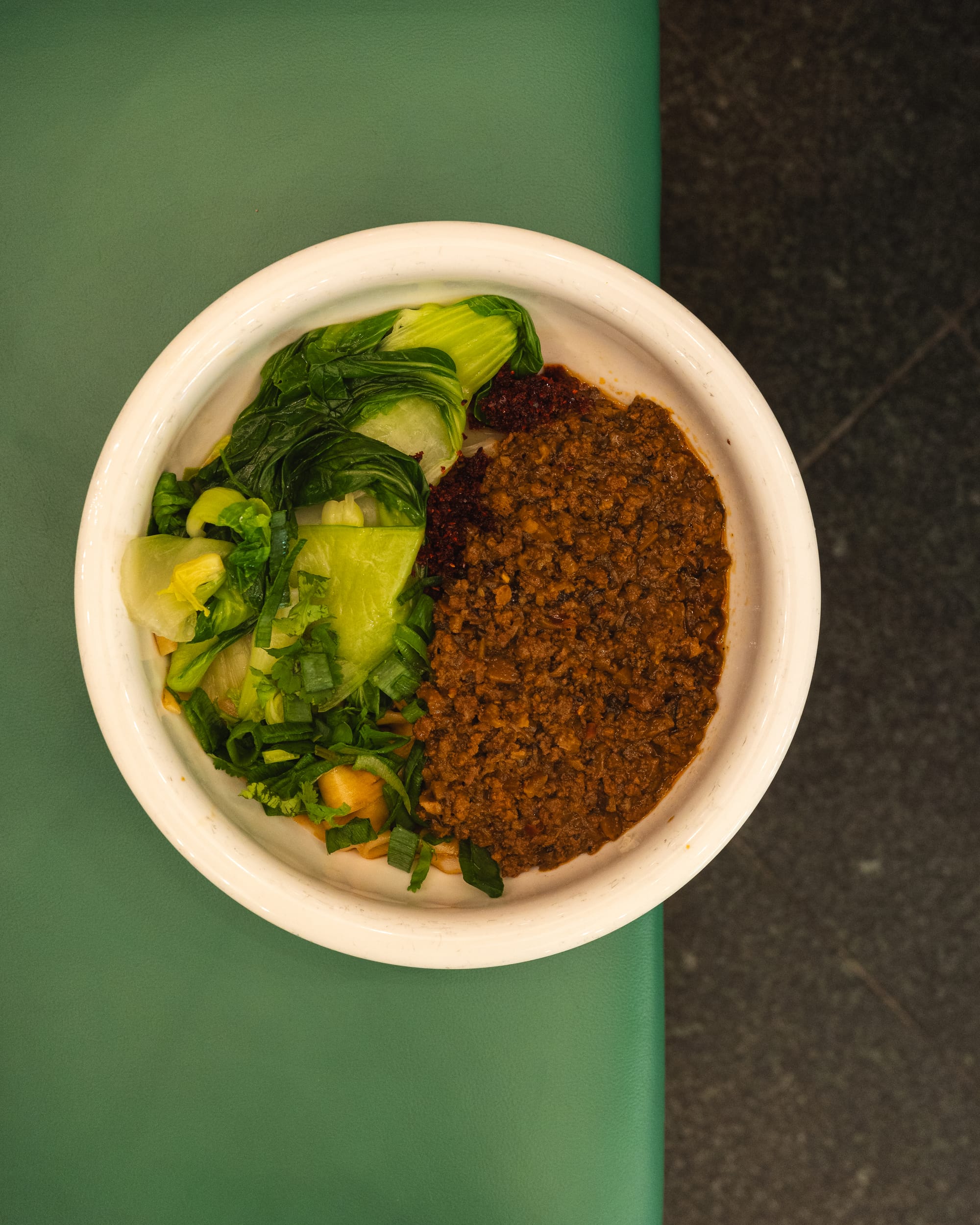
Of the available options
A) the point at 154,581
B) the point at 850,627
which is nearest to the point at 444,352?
the point at 154,581

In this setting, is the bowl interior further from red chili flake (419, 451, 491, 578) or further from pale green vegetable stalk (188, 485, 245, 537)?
red chili flake (419, 451, 491, 578)

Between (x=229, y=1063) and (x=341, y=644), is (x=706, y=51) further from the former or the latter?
(x=229, y=1063)

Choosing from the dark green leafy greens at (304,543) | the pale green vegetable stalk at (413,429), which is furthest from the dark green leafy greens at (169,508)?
the pale green vegetable stalk at (413,429)

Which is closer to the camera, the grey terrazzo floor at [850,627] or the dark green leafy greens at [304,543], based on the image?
the dark green leafy greens at [304,543]

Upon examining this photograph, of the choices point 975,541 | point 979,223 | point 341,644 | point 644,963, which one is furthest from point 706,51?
point 644,963

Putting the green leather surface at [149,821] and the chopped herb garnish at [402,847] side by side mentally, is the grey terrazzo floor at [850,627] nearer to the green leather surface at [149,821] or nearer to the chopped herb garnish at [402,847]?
the green leather surface at [149,821]

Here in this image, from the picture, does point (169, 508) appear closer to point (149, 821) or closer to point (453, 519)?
point (453, 519)

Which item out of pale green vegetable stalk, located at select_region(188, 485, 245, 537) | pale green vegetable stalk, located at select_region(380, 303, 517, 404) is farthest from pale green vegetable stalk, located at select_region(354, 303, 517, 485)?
pale green vegetable stalk, located at select_region(188, 485, 245, 537)
